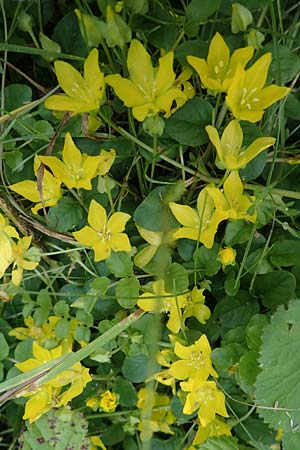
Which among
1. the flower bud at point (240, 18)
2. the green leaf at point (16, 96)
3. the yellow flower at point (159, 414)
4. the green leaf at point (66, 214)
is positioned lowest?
the yellow flower at point (159, 414)

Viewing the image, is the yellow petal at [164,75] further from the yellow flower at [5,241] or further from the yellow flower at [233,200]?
the yellow flower at [5,241]

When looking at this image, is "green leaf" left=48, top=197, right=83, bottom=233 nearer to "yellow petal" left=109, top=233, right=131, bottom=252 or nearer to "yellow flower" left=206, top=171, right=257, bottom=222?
"yellow petal" left=109, top=233, right=131, bottom=252

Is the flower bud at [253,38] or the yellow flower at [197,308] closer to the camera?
the flower bud at [253,38]

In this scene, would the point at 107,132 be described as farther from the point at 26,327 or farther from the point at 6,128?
the point at 26,327

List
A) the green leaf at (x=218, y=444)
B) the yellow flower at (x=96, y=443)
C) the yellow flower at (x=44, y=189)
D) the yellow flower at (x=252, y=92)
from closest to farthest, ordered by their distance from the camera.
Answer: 1. the yellow flower at (x=252, y=92)
2. the yellow flower at (x=44, y=189)
3. the green leaf at (x=218, y=444)
4. the yellow flower at (x=96, y=443)

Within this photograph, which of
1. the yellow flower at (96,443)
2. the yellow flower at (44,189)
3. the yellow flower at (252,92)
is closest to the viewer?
the yellow flower at (252,92)

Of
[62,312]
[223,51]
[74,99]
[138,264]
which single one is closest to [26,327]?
[62,312]

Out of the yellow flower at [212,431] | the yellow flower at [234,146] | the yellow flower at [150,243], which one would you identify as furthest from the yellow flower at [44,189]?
the yellow flower at [212,431]
